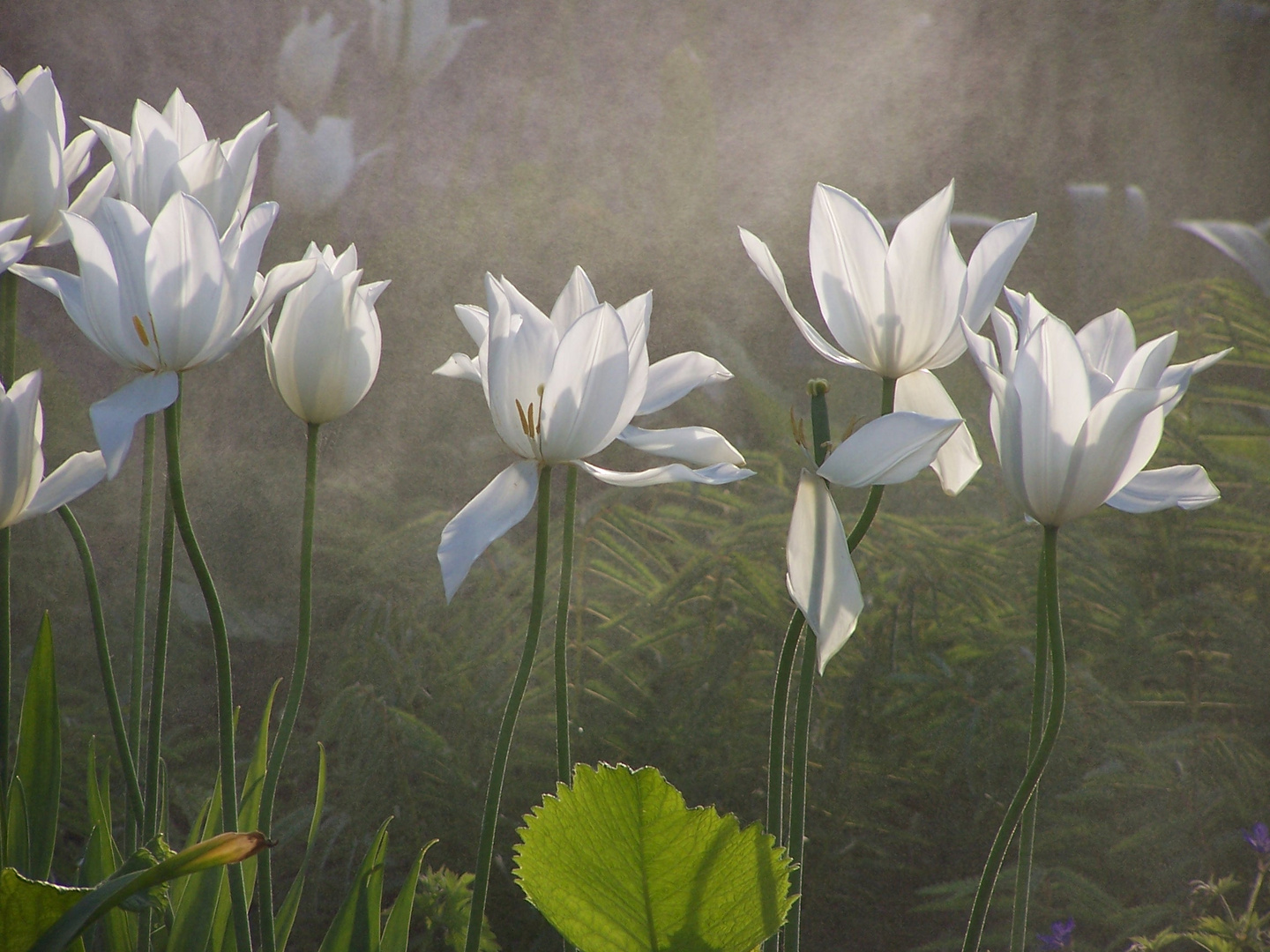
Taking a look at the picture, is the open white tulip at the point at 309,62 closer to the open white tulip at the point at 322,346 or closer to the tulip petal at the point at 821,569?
the open white tulip at the point at 322,346

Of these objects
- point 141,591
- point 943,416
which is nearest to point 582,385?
point 943,416

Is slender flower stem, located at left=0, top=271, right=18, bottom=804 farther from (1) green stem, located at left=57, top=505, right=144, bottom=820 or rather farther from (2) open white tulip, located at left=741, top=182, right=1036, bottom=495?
(2) open white tulip, located at left=741, top=182, right=1036, bottom=495

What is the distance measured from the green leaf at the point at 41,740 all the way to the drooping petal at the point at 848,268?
0.36 meters

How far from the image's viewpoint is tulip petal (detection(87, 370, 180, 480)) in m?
0.25

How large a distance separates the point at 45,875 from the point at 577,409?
0.32m

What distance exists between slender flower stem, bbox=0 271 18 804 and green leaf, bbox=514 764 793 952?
0.22 meters

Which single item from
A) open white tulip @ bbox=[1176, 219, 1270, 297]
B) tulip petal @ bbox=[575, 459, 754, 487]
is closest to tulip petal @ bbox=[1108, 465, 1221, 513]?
tulip petal @ bbox=[575, 459, 754, 487]

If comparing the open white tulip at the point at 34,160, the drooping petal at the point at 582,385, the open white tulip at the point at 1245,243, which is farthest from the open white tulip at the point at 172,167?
the open white tulip at the point at 1245,243

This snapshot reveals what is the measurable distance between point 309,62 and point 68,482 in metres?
0.71

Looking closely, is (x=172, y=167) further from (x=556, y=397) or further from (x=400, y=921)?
(x=400, y=921)

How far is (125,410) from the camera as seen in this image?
10.0 inches

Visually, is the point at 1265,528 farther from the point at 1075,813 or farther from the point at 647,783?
the point at 647,783

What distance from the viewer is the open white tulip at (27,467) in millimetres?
313

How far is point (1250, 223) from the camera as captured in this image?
838 mm
